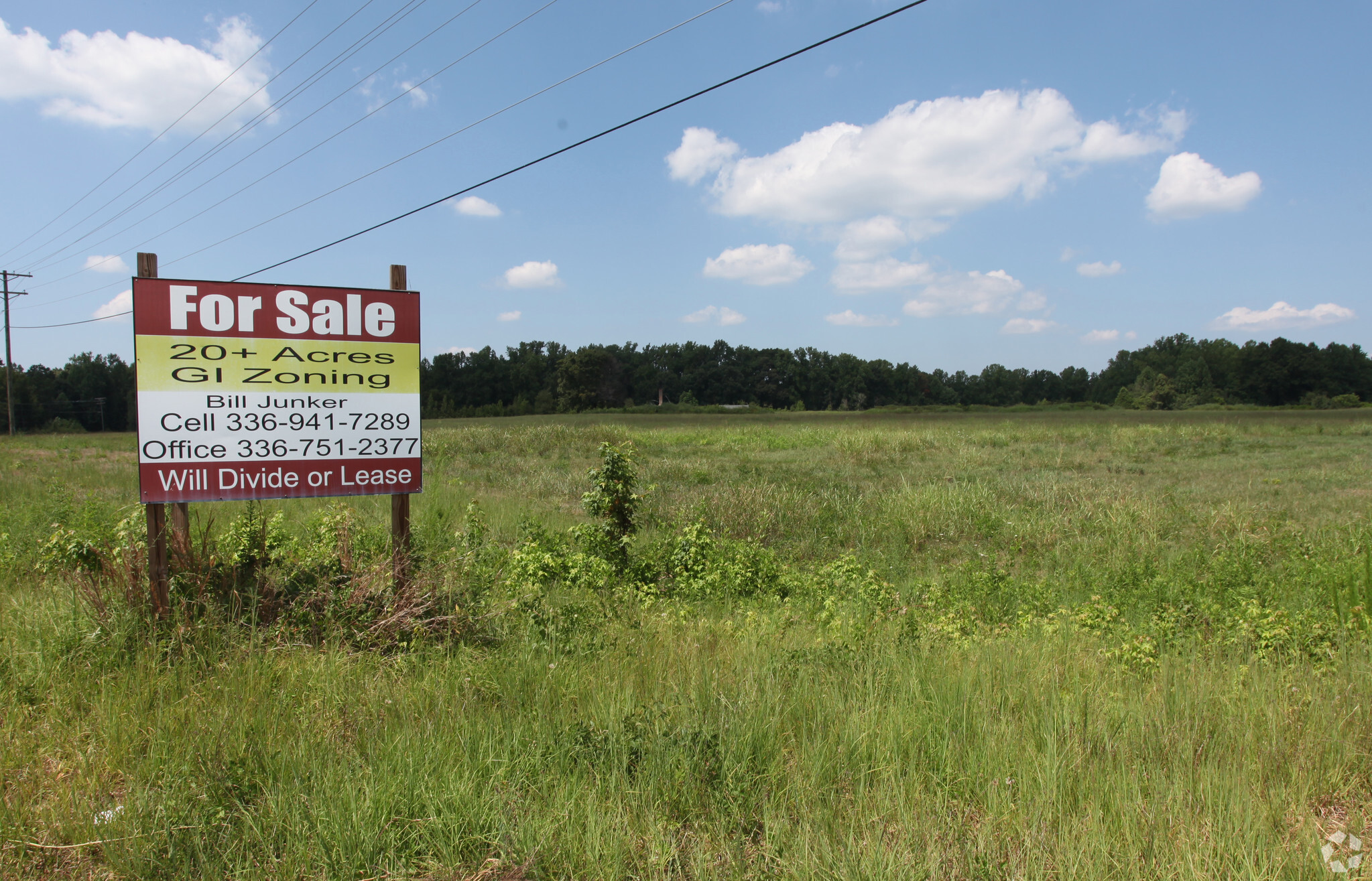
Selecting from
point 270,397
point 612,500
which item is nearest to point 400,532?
point 270,397

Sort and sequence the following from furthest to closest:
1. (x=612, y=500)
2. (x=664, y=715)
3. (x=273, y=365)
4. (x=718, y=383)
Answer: (x=718, y=383) < (x=612, y=500) < (x=273, y=365) < (x=664, y=715)

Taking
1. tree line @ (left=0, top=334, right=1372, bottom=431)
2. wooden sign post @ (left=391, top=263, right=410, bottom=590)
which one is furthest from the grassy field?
tree line @ (left=0, top=334, right=1372, bottom=431)

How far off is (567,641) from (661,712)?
161 cm

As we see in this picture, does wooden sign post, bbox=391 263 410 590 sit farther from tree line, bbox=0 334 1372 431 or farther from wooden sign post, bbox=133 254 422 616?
tree line, bbox=0 334 1372 431

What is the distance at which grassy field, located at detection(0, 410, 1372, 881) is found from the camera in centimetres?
270

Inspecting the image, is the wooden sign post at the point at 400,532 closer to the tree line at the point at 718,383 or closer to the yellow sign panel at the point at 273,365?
the yellow sign panel at the point at 273,365

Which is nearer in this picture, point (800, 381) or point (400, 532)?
point (400, 532)

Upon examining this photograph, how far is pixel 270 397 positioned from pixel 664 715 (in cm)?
408

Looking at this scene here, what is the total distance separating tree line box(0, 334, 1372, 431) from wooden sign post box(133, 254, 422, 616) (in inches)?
3079

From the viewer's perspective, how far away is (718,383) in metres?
100

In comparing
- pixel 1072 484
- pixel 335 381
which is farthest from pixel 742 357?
pixel 335 381

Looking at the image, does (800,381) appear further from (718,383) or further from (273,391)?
(273,391)

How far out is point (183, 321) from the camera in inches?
210

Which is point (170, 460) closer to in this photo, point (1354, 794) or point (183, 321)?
point (183, 321)
